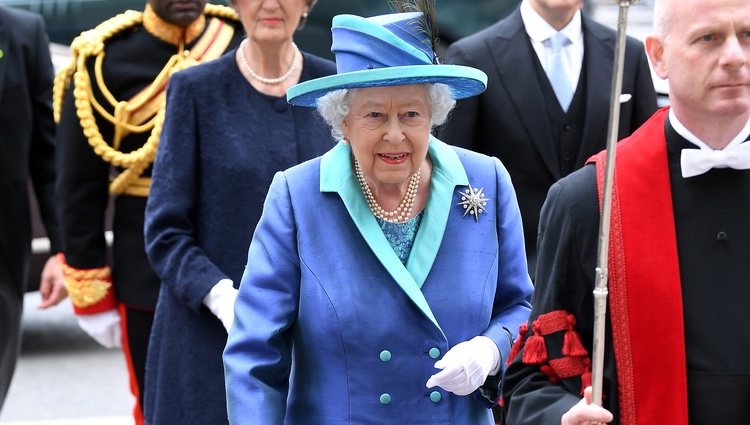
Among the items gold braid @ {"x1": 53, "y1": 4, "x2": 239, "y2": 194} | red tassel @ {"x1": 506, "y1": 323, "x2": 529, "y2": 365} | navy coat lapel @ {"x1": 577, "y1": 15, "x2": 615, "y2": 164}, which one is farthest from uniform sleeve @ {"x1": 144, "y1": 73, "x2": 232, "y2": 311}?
red tassel @ {"x1": 506, "y1": 323, "x2": 529, "y2": 365}

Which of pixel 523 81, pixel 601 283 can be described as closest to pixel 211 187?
pixel 523 81

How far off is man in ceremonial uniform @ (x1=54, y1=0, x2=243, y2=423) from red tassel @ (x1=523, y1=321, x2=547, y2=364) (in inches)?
97.5

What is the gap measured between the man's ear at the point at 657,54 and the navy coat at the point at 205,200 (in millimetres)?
1768

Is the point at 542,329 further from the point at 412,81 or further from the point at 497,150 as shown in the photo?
the point at 497,150

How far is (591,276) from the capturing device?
3457 millimetres

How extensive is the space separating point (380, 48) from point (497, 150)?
76.0 inches

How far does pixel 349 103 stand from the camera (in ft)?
13.3

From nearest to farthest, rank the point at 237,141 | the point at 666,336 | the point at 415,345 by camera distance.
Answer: the point at 666,336
the point at 415,345
the point at 237,141

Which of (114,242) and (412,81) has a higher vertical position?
(412,81)

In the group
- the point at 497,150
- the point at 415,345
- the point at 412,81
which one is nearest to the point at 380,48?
the point at 412,81

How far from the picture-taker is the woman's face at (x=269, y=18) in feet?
17.2

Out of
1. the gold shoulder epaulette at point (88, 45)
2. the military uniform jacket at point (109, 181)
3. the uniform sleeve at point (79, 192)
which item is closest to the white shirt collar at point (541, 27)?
the military uniform jacket at point (109, 181)

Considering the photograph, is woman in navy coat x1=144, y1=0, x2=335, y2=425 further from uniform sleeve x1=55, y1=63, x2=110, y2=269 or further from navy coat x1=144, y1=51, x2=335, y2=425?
uniform sleeve x1=55, y1=63, x2=110, y2=269

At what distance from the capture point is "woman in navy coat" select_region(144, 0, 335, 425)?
509 centimetres
